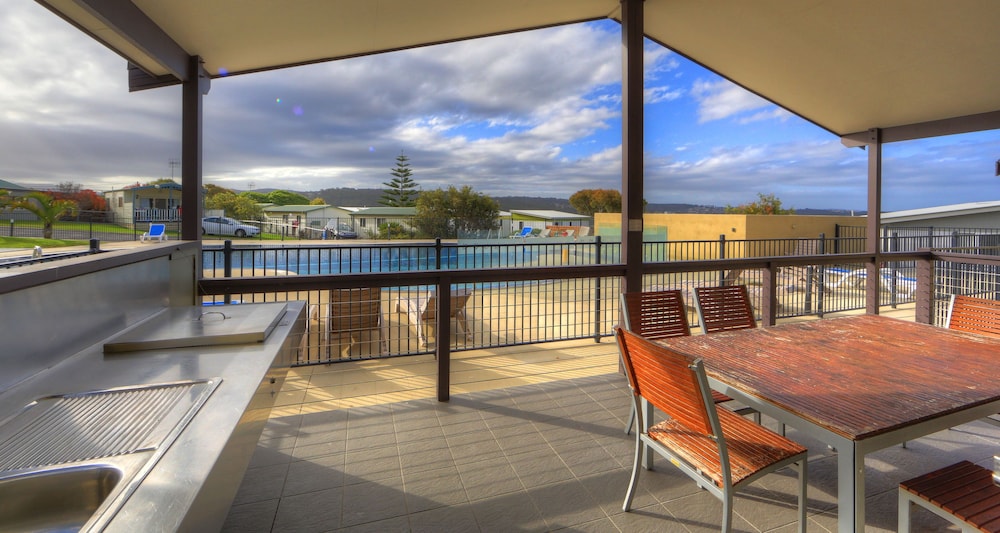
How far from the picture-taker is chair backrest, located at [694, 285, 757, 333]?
2615 mm

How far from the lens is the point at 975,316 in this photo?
2416mm

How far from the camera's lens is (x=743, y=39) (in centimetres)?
351

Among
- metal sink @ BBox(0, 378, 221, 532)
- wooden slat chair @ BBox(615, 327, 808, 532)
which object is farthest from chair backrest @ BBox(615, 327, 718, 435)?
metal sink @ BBox(0, 378, 221, 532)

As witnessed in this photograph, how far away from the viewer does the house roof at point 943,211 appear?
10.2 m

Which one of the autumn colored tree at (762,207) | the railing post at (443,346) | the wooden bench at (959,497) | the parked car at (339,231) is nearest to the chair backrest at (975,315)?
the wooden bench at (959,497)

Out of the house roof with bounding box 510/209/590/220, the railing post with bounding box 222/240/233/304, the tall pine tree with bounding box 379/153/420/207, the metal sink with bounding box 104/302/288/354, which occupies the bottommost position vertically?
the metal sink with bounding box 104/302/288/354

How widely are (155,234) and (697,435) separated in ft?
8.26

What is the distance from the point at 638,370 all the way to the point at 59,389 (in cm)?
164

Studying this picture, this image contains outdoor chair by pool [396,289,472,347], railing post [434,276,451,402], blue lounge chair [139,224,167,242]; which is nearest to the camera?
blue lounge chair [139,224,167,242]

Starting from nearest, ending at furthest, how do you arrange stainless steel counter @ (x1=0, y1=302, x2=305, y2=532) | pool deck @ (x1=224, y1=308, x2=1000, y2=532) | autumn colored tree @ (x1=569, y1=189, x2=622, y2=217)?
1. stainless steel counter @ (x1=0, y1=302, x2=305, y2=532)
2. pool deck @ (x1=224, y1=308, x2=1000, y2=532)
3. autumn colored tree @ (x1=569, y1=189, x2=622, y2=217)

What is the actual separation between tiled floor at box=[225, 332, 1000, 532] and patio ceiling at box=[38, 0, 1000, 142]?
6.14 feet

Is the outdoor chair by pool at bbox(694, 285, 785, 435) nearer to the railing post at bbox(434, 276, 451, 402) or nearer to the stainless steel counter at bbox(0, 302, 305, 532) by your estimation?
the railing post at bbox(434, 276, 451, 402)

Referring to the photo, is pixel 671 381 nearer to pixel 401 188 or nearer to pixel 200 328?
pixel 200 328

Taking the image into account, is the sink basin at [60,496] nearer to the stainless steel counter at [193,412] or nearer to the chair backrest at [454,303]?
the stainless steel counter at [193,412]
